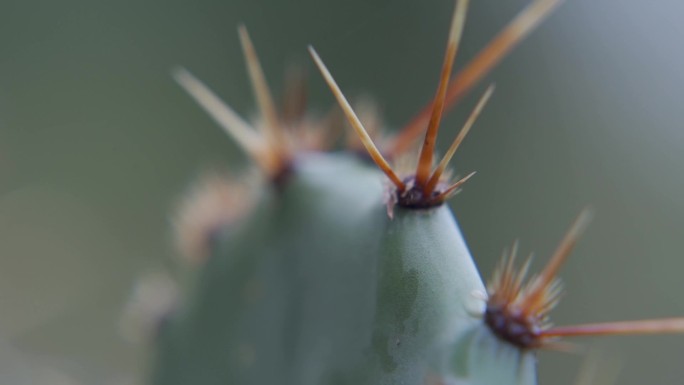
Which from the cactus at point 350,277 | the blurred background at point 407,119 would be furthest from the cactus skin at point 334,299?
the blurred background at point 407,119

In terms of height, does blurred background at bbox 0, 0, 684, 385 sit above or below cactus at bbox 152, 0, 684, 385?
above

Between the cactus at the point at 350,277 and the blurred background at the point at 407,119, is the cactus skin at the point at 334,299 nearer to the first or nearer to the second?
the cactus at the point at 350,277

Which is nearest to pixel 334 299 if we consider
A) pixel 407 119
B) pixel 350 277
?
pixel 350 277

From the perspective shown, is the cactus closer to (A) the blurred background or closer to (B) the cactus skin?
(B) the cactus skin

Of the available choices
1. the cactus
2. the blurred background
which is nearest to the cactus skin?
the cactus

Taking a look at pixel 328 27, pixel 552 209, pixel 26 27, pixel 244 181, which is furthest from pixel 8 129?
pixel 244 181

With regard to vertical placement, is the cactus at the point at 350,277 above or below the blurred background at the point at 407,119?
below
